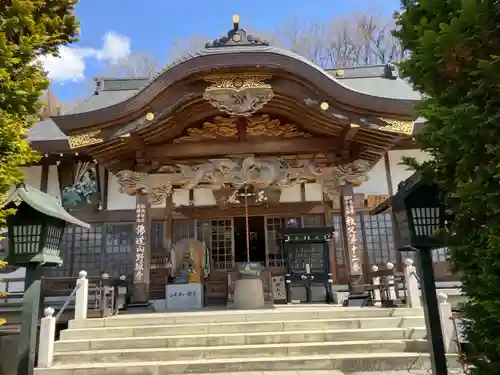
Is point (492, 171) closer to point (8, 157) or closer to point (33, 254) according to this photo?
point (8, 157)

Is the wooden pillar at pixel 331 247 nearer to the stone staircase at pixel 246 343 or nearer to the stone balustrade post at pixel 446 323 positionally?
the stone staircase at pixel 246 343

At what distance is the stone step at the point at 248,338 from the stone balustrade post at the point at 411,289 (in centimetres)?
108

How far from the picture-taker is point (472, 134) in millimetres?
2732

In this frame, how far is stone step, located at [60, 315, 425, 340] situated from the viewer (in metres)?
6.82

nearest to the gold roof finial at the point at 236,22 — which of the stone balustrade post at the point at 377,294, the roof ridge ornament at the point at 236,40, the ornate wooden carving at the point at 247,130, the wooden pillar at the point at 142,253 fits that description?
the roof ridge ornament at the point at 236,40

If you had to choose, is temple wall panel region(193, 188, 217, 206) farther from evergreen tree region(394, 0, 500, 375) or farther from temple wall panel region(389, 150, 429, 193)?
evergreen tree region(394, 0, 500, 375)

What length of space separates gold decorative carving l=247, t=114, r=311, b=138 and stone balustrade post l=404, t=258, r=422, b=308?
4005 mm

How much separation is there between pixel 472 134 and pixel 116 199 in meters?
11.2

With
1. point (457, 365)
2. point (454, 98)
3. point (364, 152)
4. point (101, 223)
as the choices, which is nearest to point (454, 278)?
point (364, 152)

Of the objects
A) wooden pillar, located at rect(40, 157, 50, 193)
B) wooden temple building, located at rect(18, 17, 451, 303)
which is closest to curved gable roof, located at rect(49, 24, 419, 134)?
wooden temple building, located at rect(18, 17, 451, 303)

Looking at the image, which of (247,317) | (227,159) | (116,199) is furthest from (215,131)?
(247,317)

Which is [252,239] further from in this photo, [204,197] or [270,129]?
[270,129]

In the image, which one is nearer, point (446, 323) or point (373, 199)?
point (446, 323)

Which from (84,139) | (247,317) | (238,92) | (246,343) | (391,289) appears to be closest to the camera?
(246,343)
